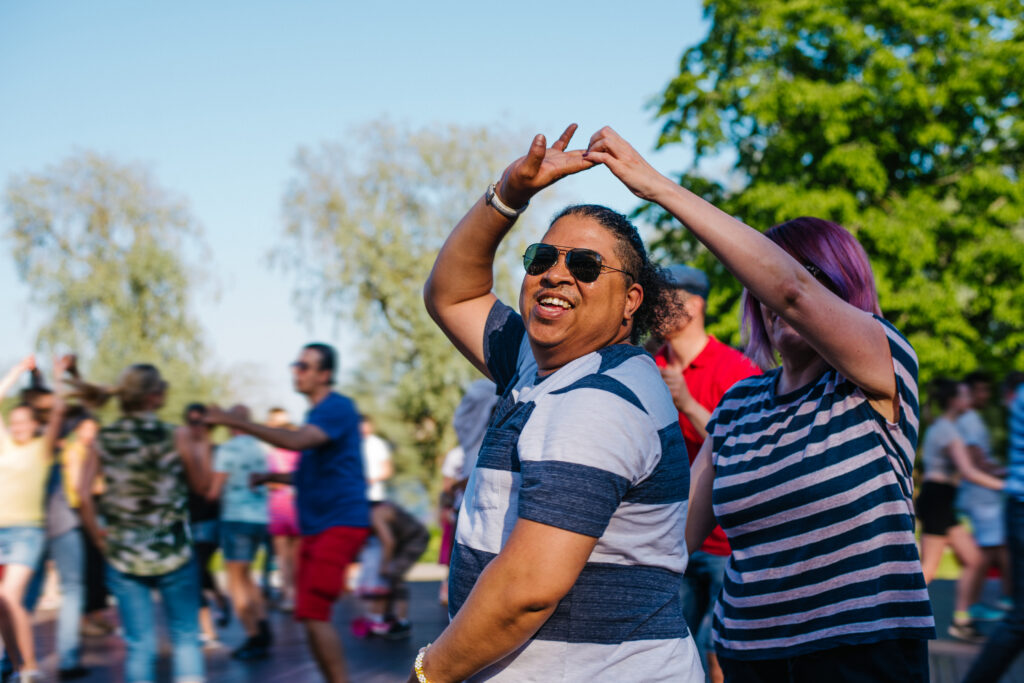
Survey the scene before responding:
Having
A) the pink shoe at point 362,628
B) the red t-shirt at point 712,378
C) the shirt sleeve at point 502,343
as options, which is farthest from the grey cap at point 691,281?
the pink shoe at point 362,628

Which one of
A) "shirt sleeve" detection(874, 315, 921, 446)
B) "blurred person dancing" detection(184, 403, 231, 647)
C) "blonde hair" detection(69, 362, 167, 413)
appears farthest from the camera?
"blurred person dancing" detection(184, 403, 231, 647)

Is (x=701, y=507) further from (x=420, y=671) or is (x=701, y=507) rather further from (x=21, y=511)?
(x=21, y=511)

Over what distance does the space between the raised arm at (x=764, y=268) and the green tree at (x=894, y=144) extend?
1497 cm

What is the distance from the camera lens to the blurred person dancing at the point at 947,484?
23.4 ft

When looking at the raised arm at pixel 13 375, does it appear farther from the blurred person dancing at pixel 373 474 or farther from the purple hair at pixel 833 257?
the purple hair at pixel 833 257

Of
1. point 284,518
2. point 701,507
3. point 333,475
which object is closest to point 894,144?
point 284,518

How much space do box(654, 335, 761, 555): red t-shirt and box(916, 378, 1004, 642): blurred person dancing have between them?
3951mm

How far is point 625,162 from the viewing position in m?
1.87

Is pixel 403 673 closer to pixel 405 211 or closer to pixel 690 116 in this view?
pixel 690 116

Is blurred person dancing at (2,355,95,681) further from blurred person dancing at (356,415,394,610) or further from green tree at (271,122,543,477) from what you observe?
green tree at (271,122,543,477)

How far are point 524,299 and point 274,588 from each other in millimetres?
9773

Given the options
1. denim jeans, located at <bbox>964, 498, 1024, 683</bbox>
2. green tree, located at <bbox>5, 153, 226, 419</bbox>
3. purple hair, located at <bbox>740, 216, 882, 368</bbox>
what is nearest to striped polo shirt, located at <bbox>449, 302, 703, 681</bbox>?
purple hair, located at <bbox>740, 216, 882, 368</bbox>

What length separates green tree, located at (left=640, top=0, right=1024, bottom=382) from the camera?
54.6 feet

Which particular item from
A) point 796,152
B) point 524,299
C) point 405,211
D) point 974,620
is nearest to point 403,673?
point 974,620
